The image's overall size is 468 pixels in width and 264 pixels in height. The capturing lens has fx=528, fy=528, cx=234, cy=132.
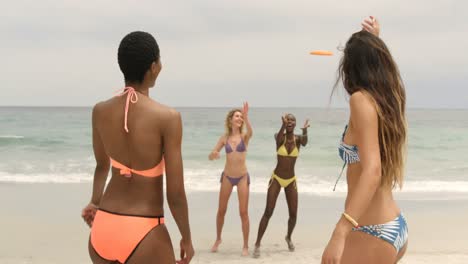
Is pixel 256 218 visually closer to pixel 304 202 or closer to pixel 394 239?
pixel 304 202

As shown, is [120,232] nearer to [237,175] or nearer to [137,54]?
[137,54]

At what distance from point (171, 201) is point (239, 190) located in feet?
18.6

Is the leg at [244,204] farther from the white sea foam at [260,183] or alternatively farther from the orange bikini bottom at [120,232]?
the white sea foam at [260,183]

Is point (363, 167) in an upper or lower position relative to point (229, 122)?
upper

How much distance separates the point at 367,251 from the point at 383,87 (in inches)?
33.1

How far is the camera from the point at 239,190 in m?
8.51

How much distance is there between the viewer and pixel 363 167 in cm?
246

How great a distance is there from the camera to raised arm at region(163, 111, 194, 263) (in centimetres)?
275

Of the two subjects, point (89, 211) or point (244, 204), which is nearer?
point (89, 211)

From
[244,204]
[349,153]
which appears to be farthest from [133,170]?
[244,204]

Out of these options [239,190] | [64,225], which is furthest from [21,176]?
[239,190]

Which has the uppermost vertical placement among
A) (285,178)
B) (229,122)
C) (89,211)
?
(89,211)

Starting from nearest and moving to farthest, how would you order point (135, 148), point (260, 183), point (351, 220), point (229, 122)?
1. point (351, 220)
2. point (135, 148)
3. point (229, 122)
4. point (260, 183)

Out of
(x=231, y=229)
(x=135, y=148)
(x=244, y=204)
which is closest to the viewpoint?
(x=135, y=148)
